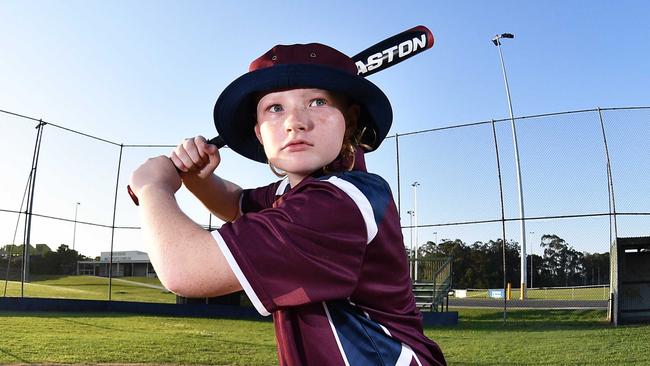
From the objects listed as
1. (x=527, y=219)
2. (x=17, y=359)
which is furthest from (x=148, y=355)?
(x=527, y=219)

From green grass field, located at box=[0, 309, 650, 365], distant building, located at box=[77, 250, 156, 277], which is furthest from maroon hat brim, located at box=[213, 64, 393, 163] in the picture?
distant building, located at box=[77, 250, 156, 277]

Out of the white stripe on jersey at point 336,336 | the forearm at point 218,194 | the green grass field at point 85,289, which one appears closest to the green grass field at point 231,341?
the green grass field at point 85,289

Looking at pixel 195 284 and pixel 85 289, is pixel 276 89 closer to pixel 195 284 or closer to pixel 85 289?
pixel 195 284

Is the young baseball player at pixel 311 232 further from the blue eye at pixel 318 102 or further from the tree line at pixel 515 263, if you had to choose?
the tree line at pixel 515 263

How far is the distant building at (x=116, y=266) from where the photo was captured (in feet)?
56.3

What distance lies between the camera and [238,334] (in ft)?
39.9

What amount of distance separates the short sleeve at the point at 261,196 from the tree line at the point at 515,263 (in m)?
13.8

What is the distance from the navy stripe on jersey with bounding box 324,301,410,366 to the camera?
4.32 feet

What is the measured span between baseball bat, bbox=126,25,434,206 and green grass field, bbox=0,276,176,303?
1701 cm

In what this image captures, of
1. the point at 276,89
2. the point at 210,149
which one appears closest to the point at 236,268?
the point at 276,89

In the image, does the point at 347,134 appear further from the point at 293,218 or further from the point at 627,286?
the point at 627,286

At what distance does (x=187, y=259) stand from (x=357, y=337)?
42 cm

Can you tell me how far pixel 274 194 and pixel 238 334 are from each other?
10603 millimetres

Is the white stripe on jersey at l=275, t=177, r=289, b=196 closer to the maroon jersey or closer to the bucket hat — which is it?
the bucket hat
